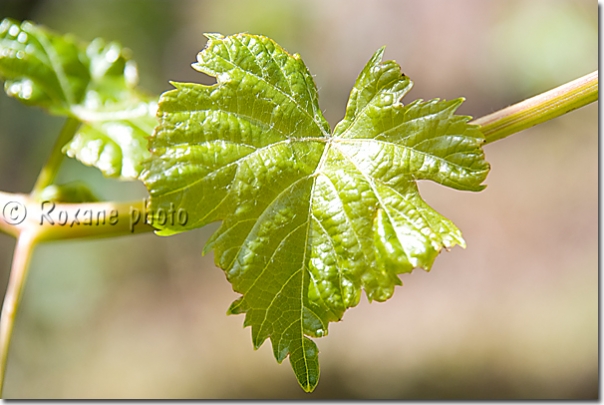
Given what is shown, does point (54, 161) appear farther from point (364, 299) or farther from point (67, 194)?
point (364, 299)

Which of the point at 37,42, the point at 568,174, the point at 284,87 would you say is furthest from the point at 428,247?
the point at 568,174

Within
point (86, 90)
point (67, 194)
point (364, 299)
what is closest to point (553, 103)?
point (67, 194)

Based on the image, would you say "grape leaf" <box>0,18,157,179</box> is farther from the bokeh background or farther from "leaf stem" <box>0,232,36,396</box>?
the bokeh background

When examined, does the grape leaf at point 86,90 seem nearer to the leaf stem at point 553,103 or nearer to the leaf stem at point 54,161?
the leaf stem at point 54,161

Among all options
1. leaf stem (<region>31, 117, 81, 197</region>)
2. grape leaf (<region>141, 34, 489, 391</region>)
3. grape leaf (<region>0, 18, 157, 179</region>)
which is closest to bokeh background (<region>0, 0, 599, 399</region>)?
grape leaf (<region>0, 18, 157, 179</region>)

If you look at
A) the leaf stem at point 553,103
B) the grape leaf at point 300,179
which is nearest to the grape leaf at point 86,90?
the grape leaf at point 300,179
